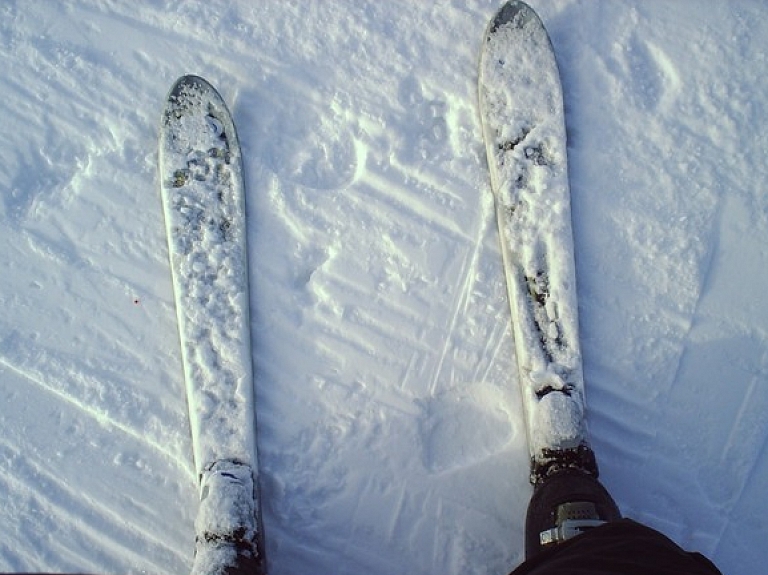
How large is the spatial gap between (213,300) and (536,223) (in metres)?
0.95

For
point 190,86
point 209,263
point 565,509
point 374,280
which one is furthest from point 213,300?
point 565,509

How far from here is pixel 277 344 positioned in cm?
190

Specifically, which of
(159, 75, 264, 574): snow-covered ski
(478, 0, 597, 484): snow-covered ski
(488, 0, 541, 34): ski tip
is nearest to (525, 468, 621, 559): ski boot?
(478, 0, 597, 484): snow-covered ski

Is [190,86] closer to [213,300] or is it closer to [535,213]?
[213,300]

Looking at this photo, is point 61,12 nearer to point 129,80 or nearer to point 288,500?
point 129,80

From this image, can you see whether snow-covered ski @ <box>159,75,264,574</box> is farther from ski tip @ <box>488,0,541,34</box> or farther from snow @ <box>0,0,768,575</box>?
ski tip @ <box>488,0,541,34</box>

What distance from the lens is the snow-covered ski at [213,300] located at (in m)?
1.71

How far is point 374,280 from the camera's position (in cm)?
192

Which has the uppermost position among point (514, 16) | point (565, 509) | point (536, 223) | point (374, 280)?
point (514, 16)

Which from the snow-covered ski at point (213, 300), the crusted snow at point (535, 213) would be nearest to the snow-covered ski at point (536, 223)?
the crusted snow at point (535, 213)

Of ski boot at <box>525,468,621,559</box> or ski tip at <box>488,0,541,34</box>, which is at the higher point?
ski tip at <box>488,0,541,34</box>

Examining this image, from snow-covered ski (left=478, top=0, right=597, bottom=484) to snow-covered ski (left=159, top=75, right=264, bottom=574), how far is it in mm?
760

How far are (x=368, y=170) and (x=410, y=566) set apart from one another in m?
1.12

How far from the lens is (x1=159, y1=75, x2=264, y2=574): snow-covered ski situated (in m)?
1.71
